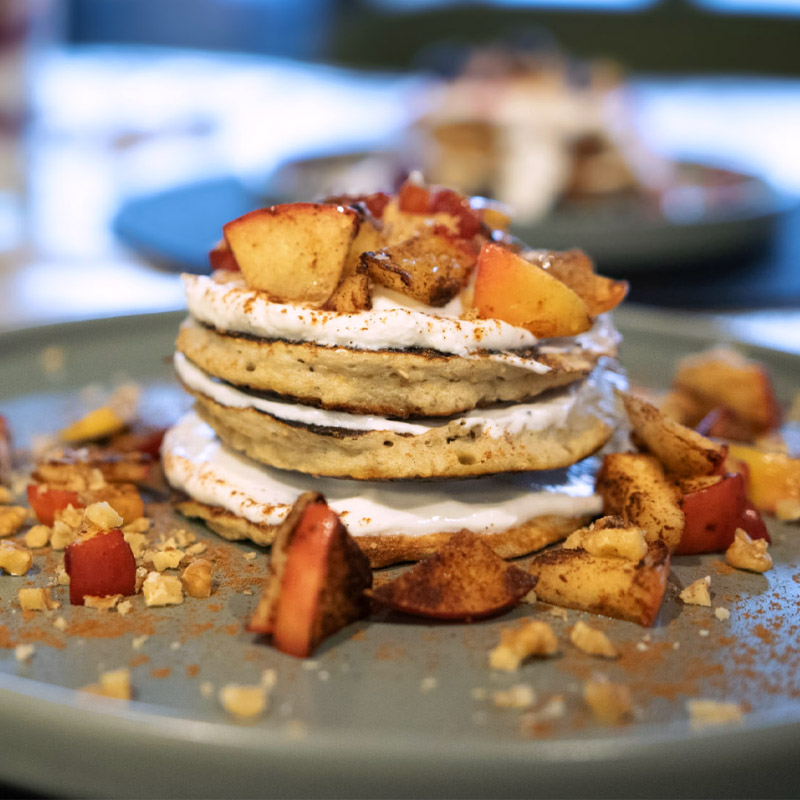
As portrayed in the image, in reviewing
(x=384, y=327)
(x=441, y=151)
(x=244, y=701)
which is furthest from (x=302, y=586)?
(x=441, y=151)

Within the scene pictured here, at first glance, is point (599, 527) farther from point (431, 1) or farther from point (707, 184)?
point (431, 1)

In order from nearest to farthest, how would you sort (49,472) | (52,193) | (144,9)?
(49,472) → (52,193) → (144,9)

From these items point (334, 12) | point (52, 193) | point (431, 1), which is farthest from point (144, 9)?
point (52, 193)

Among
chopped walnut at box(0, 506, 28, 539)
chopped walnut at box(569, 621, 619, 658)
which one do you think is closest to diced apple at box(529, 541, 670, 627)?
chopped walnut at box(569, 621, 619, 658)

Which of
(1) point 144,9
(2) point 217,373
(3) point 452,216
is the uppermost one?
(3) point 452,216

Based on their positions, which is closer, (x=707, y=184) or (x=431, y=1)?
(x=707, y=184)

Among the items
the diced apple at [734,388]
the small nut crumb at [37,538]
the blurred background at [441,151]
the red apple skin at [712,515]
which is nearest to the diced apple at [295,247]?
the small nut crumb at [37,538]
